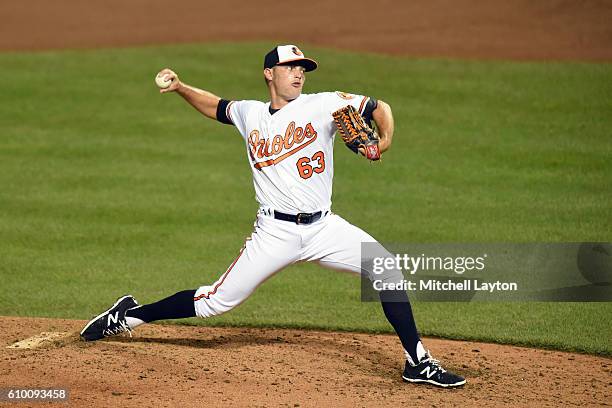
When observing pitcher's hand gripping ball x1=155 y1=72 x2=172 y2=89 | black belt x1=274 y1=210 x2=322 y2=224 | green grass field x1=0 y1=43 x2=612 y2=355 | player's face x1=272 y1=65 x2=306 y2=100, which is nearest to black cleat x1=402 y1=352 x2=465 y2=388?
black belt x1=274 y1=210 x2=322 y2=224

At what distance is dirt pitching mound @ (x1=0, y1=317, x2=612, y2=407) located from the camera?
18.9 ft

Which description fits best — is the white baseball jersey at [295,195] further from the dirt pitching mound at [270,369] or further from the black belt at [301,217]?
the dirt pitching mound at [270,369]

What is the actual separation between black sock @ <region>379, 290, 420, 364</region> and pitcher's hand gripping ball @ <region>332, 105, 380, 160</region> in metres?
0.94

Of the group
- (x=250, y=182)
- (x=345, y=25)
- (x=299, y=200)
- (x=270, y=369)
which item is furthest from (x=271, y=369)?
(x=345, y=25)

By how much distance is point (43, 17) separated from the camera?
60.3 ft

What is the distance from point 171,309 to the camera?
6426mm

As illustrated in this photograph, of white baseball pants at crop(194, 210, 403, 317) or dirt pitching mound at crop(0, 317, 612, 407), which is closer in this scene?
dirt pitching mound at crop(0, 317, 612, 407)

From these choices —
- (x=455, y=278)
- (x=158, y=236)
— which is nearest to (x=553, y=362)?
(x=455, y=278)

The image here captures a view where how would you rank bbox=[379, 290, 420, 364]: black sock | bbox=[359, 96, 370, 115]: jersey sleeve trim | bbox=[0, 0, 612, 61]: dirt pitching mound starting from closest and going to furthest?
bbox=[359, 96, 370, 115]: jersey sleeve trim, bbox=[379, 290, 420, 364]: black sock, bbox=[0, 0, 612, 61]: dirt pitching mound

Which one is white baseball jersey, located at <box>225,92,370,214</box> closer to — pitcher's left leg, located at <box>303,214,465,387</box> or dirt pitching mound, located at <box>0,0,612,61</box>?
pitcher's left leg, located at <box>303,214,465,387</box>

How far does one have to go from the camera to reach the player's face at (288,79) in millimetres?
6176

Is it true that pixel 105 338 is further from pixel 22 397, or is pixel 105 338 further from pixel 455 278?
pixel 455 278

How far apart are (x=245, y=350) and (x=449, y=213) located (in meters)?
4.18

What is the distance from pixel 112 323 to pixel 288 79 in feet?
6.60
